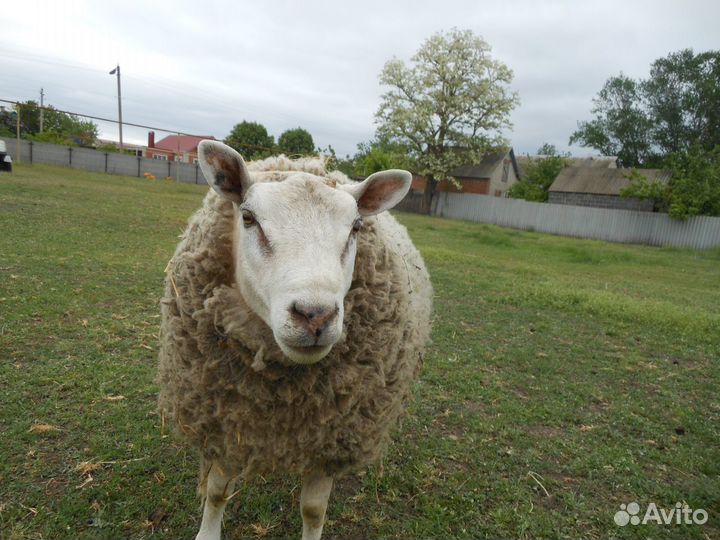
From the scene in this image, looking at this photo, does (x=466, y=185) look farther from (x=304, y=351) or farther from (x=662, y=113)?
(x=304, y=351)

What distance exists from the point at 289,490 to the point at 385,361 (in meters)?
1.18

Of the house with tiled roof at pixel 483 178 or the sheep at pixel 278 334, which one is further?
the house with tiled roof at pixel 483 178

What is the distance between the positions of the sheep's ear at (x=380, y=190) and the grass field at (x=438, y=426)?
71.3 inches

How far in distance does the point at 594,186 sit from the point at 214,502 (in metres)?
36.5

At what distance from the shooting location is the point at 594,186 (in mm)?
33438

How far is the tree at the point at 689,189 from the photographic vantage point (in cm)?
2281

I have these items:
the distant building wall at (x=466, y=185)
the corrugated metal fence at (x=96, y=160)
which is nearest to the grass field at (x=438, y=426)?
the corrugated metal fence at (x=96, y=160)

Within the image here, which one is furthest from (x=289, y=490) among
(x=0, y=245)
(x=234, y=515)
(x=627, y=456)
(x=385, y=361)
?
(x=0, y=245)

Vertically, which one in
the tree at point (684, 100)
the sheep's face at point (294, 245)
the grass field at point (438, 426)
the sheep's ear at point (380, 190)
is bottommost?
the grass field at point (438, 426)

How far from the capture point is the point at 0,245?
736 centimetres

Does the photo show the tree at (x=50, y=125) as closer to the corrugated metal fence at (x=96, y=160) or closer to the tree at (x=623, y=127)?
the corrugated metal fence at (x=96, y=160)

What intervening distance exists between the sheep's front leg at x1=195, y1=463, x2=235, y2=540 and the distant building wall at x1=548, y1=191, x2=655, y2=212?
31.1m

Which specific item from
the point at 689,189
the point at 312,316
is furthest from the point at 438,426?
the point at 689,189

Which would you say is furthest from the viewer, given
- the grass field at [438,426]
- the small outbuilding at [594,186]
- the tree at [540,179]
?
the tree at [540,179]
